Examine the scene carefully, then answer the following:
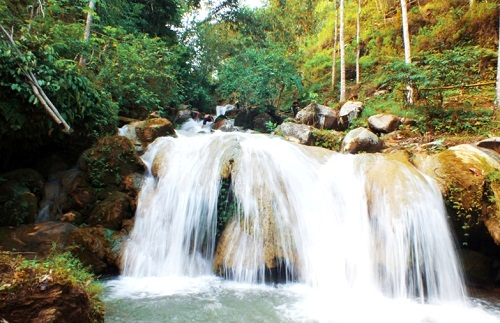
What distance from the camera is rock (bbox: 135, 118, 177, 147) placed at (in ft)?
28.1

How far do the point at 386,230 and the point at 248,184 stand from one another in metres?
2.68

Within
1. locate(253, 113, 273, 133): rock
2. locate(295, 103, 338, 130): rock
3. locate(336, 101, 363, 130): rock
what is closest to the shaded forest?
locate(336, 101, 363, 130): rock

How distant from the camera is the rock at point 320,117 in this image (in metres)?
11.5

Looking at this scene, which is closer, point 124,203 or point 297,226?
point 297,226

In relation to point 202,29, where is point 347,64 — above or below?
below

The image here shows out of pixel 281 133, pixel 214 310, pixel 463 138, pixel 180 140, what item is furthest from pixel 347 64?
pixel 214 310

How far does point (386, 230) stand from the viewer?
528 centimetres

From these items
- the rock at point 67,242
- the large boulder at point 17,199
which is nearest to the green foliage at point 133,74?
the large boulder at point 17,199

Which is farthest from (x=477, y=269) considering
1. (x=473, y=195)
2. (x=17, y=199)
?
(x=17, y=199)

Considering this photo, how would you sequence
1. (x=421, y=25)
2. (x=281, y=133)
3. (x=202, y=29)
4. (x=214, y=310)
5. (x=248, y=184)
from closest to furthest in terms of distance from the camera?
1. (x=214, y=310)
2. (x=248, y=184)
3. (x=281, y=133)
4. (x=421, y=25)
5. (x=202, y=29)

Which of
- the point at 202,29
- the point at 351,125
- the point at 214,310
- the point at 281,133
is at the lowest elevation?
the point at 214,310

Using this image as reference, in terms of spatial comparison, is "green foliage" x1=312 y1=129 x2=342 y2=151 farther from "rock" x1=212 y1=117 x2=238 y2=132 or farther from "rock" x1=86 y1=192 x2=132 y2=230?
"rock" x1=86 y1=192 x2=132 y2=230

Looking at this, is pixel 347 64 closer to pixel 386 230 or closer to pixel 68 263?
pixel 386 230

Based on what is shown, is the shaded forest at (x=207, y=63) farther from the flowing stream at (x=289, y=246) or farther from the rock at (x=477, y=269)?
the rock at (x=477, y=269)
